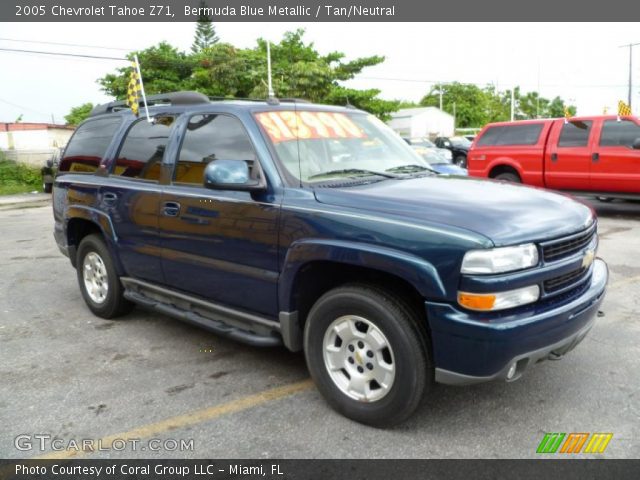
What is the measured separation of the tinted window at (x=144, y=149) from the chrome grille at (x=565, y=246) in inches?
108

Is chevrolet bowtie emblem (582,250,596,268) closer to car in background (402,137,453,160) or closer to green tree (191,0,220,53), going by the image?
car in background (402,137,453,160)

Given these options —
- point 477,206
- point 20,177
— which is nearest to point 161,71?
point 20,177

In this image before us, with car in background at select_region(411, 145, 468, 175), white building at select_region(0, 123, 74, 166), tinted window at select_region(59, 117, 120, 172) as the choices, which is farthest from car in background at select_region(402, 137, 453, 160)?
white building at select_region(0, 123, 74, 166)

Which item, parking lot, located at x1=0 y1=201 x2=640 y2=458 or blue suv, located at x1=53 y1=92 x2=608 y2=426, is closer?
blue suv, located at x1=53 y1=92 x2=608 y2=426

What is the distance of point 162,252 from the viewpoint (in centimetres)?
418

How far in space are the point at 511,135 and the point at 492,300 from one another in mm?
9599

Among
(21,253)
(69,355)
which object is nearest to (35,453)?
(69,355)

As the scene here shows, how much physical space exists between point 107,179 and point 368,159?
2.28 m

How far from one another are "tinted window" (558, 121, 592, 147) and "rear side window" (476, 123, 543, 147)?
48cm

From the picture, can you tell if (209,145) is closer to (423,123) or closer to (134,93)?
(134,93)

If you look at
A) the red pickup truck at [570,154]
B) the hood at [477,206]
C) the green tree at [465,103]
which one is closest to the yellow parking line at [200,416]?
the hood at [477,206]

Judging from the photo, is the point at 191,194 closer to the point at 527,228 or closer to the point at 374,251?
the point at 374,251

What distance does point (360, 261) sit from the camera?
2908mm

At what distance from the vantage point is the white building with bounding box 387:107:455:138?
2822 inches
